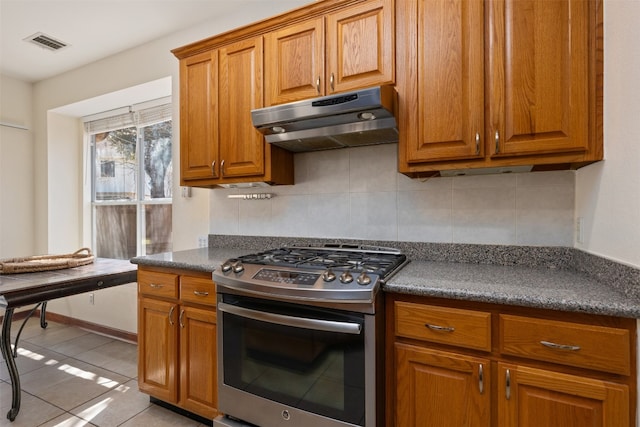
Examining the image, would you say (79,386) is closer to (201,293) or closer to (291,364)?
(201,293)

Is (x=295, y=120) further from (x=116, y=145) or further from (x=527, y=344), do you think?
(x=116, y=145)

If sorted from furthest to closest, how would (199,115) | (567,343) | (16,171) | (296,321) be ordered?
1. (16,171)
2. (199,115)
3. (296,321)
4. (567,343)

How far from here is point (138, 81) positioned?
2.88 m

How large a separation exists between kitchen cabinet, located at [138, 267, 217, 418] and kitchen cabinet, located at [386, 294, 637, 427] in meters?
0.99

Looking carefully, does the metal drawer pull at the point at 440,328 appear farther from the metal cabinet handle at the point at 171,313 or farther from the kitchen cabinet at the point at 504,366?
the metal cabinet handle at the point at 171,313

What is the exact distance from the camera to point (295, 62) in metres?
1.84

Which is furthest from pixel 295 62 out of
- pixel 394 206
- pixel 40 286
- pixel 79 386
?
pixel 79 386

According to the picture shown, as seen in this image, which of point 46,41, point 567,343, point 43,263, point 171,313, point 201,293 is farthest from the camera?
point 46,41

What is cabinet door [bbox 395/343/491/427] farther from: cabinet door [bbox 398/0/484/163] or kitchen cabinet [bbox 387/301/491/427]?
cabinet door [bbox 398/0/484/163]

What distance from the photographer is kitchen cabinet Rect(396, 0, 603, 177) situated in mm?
1280

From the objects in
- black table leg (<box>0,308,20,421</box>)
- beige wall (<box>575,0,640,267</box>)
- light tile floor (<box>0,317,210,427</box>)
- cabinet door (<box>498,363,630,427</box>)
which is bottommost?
light tile floor (<box>0,317,210,427</box>)

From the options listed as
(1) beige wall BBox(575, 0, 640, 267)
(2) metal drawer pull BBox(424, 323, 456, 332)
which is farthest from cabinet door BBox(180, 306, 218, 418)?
(1) beige wall BBox(575, 0, 640, 267)

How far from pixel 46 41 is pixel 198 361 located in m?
3.01

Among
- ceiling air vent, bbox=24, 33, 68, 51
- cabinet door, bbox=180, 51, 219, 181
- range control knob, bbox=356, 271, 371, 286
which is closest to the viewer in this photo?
range control knob, bbox=356, 271, 371, 286
